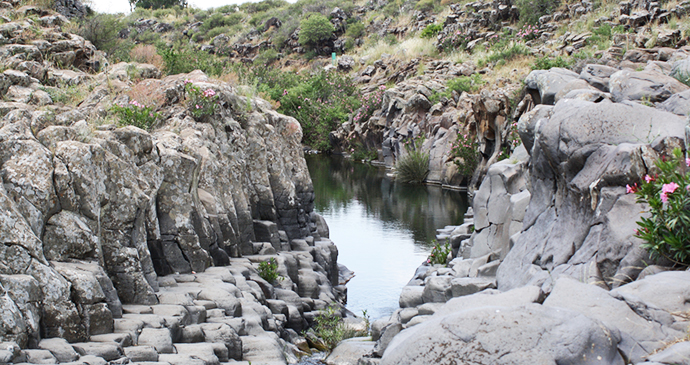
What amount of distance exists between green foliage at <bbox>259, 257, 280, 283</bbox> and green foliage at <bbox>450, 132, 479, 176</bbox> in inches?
746

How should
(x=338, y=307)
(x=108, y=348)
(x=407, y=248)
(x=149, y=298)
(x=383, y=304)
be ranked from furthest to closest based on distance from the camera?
1. (x=407, y=248)
2. (x=383, y=304)
3. (x=338, y=307)
4. (x=149, y=298)
5. (x=108, y=348)

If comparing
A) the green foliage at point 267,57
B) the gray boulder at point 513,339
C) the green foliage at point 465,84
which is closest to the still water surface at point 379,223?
the green foliage at point 465,84

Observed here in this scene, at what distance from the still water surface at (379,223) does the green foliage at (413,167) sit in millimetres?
666

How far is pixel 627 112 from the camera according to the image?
8969mm

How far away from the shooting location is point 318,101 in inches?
1943

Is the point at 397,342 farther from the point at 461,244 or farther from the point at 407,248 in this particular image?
the point at 407,248

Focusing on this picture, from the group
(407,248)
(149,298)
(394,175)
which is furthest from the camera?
(394,175)

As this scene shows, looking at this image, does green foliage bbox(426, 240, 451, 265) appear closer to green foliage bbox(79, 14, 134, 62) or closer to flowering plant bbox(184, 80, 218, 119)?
flowering plant bbox(184, 80, 218, 119)

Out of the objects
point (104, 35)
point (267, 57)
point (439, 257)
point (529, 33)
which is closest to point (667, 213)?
point (439, 257)

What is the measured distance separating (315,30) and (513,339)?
58.1 m

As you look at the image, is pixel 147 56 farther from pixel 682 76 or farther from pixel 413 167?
pixel 413 167

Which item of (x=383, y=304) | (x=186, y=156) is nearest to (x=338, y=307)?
(x=383, y=304)

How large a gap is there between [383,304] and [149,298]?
7488 millimetres

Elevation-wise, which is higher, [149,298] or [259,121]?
[259,121]
